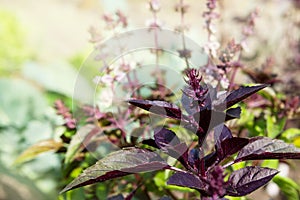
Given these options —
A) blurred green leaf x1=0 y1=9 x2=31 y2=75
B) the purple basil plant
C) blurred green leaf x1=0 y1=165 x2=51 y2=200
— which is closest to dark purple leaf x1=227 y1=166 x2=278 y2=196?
the purple basil plant

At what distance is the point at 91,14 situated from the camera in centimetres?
461

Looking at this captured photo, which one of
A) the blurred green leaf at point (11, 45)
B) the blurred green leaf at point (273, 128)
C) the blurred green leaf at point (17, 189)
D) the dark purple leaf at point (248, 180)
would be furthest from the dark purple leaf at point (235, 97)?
the blurred green leaf at point (11, 45)

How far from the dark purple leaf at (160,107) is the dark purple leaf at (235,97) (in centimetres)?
6

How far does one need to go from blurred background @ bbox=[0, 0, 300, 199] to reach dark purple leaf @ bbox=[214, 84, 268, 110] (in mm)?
407

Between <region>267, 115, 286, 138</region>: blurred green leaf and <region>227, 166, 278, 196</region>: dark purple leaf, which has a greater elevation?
<region>267, 115, 286, 138</region>: blurred green leaf

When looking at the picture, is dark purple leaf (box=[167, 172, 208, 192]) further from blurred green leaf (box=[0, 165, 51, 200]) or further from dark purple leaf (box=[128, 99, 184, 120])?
blurred green leaf (box=[0, 165, 51, 200])

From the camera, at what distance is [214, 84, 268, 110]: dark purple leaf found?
0.73m

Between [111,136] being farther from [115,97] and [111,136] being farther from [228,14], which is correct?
[228,14]

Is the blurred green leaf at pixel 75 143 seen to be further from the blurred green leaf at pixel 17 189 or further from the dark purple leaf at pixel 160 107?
the blurred green leaf at pixel 17 189

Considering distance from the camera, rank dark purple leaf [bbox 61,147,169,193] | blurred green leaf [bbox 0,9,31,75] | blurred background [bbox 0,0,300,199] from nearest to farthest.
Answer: dark purple leaf [bbox 61,147,169,193]
blurred background [bbox 0,0,300,199]
blurred green leaf [bbox 0,9,31,75]

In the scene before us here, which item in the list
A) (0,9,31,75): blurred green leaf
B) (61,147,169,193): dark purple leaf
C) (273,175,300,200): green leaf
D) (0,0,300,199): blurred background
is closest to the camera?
(61,147,169,193): dark purple leaf

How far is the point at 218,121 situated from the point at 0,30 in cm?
267

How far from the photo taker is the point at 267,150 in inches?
29.5

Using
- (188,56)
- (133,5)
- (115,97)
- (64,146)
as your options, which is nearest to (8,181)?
(64,146)
